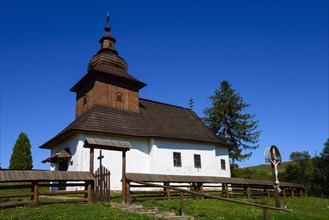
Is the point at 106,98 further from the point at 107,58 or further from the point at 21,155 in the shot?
the point at 21,155

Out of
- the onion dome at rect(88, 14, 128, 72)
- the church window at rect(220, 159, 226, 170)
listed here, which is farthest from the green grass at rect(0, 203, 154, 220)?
the church window at rect(220, 159, 226, 170)

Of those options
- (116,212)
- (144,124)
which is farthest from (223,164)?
(116,212)

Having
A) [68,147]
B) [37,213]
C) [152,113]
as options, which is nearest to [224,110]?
[152,113]

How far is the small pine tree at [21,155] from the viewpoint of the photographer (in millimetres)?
33341

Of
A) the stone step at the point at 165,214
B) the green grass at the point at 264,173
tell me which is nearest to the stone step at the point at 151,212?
the stone step at the point at 165,214

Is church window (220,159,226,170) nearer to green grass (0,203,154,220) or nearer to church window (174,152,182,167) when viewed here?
church window (174,152,182,167)

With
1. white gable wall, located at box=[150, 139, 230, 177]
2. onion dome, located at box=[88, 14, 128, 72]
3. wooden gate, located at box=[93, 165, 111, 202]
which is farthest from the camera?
onion dome, located at box=[88, 14, 128, 72]

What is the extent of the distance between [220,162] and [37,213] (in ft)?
66.4

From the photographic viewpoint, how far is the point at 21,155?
33.8 metres

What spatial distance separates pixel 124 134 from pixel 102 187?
9.23 m

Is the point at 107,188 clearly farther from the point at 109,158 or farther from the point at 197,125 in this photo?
the point at 197,125

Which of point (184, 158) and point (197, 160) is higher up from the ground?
point (184, 158)

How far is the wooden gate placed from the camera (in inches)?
494

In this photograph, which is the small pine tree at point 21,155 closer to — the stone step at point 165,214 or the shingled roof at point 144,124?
the shingled roof at point 144,124
